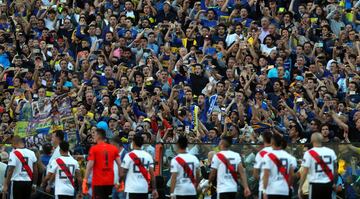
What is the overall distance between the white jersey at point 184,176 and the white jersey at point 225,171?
0.43 metres

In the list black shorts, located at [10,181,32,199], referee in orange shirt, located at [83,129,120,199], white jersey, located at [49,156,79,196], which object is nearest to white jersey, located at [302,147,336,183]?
referee in orange shirt, located at [83,129,120,199]

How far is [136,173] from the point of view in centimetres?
2642

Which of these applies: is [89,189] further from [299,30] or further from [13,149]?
[299,30]

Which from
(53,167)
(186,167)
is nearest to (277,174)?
(186,167)

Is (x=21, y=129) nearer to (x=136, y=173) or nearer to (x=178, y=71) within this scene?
(x=178, y=71)

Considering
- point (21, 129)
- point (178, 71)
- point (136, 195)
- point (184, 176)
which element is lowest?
point (136, 195)

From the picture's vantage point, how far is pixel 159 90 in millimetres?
33000

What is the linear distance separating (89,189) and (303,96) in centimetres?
637

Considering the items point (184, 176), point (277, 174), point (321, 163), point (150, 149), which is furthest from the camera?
point (150, 149)

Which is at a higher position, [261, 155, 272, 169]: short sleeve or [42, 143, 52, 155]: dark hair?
[42, 143, 52, 155]: dark hair

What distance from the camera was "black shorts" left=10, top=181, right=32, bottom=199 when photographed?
27828 mm

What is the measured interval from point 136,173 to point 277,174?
9.70 feet

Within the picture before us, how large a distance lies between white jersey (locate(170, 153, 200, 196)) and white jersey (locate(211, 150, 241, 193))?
16.9 inches

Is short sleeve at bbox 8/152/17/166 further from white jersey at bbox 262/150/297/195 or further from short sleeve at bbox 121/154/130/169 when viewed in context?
white jersey at bbox 262/150/297/195
